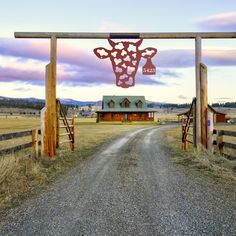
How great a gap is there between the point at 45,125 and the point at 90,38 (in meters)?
4.03

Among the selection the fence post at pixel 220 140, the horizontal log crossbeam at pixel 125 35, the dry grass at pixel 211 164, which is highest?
the horizontal log crossbeam at pixel 125 35

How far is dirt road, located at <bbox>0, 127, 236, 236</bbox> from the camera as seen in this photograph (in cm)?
461

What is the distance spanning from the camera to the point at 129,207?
564 cm

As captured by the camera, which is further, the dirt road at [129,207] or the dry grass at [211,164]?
the dry grass at [211,164]

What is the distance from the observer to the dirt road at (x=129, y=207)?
4.61 m

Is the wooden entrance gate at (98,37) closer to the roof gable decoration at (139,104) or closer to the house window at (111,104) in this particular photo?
the house window at (111,104)

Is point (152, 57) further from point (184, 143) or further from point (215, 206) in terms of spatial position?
point (215, 206)

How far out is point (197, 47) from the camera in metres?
13.3

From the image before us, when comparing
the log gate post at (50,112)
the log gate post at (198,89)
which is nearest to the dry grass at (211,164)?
the log gate post at (198,89)

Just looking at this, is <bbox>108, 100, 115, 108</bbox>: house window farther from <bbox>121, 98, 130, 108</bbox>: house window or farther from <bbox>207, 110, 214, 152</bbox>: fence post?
<bbox>207, 110, 214, 152</bbox>: fence post

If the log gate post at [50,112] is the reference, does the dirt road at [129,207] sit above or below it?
below

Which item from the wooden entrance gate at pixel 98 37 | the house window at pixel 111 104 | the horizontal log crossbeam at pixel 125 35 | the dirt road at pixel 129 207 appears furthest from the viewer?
the house window at pixel 111 104

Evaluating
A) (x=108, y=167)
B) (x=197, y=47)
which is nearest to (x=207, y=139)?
(x=197, y=47)

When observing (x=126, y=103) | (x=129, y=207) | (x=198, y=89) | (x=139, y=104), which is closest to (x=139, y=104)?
(x=139, y=104)
